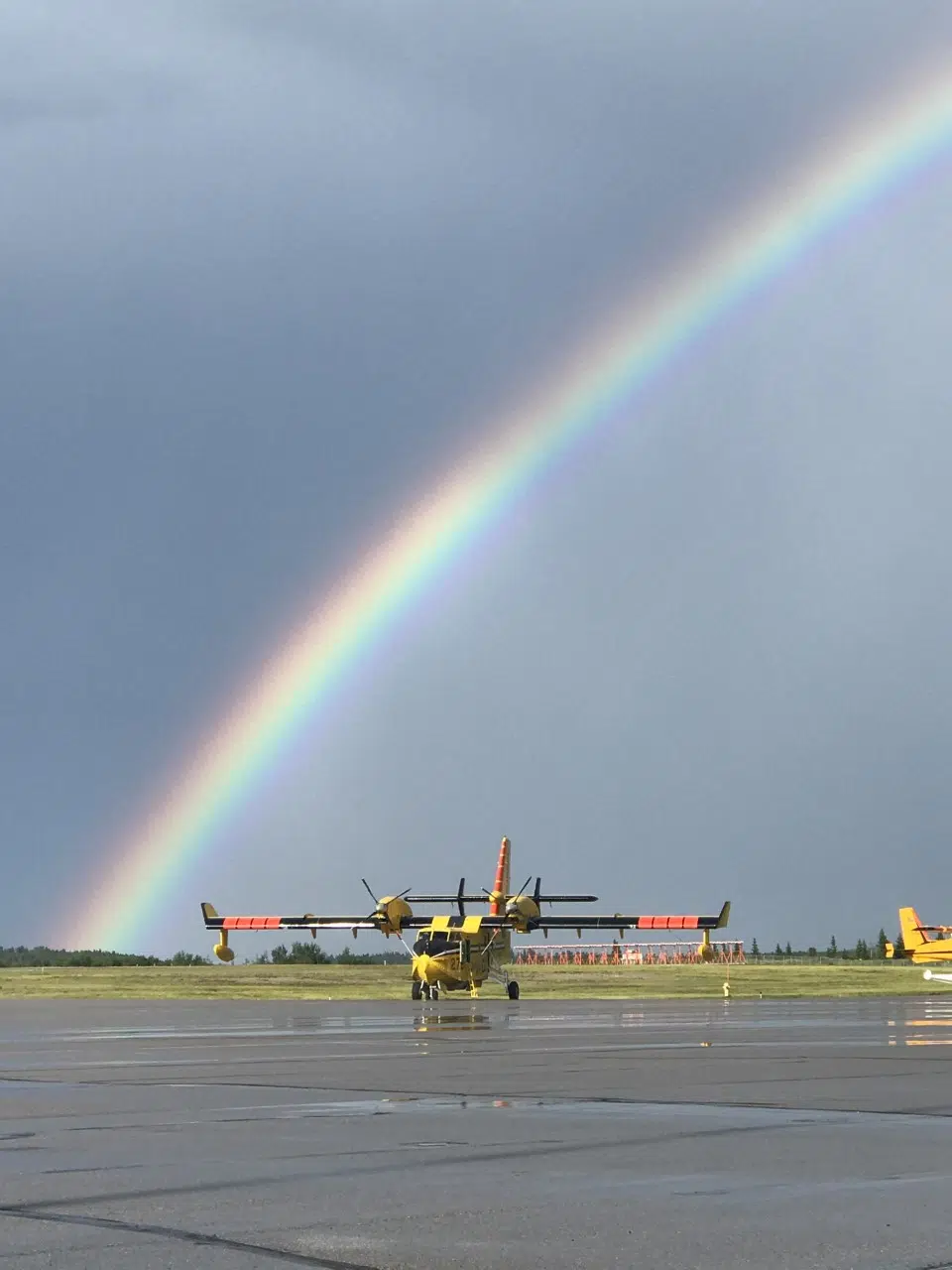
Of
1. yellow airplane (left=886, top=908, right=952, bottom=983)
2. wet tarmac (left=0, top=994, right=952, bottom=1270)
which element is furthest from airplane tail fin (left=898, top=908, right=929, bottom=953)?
wet tarmac (left=0, top=994, right=952, bottom=1270)

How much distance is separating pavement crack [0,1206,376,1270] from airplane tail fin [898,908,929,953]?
117562 mm

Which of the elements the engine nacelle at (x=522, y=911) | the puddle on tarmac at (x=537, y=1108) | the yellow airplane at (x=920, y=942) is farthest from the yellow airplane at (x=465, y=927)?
the puddle on tarmac at (x=537, y=1108)

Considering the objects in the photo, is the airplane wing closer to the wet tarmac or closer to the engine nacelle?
the engine nacelle

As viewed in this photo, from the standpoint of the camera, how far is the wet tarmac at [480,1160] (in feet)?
29.9

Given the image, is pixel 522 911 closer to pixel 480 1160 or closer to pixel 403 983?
pixel 403 983

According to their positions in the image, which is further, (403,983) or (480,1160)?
(403,983)

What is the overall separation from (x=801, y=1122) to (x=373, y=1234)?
25.4ft

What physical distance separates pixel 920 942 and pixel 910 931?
1230 mm

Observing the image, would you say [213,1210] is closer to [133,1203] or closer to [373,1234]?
[133,1203]

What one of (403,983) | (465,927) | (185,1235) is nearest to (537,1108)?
(185,1235)

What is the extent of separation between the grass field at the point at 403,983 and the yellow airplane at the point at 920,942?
1.94 metres

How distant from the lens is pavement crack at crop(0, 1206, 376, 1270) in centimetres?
860

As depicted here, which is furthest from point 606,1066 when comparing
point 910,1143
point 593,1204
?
point 593,1204

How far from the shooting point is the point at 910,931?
4872 inches
